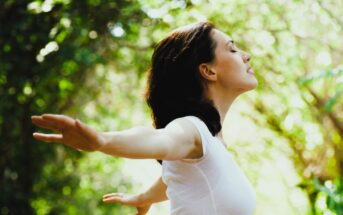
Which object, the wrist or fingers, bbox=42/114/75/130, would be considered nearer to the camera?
fingers, bbox=42/114/75/130

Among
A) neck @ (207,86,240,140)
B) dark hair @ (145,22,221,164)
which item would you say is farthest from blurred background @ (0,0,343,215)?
dark hair @ (145,22,221,164)

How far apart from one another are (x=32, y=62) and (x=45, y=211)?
2679mm

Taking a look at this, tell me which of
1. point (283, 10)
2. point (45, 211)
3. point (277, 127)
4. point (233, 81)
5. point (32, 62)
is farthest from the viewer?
point (277, 127)

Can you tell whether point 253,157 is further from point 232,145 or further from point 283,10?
point 283,10

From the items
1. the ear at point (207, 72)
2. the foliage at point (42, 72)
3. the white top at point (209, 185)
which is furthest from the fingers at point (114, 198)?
the foliage at point (42, 72)

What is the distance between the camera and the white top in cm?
163

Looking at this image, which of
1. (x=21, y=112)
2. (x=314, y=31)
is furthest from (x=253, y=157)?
(x=21, y=112)

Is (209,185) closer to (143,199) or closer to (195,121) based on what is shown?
(195,121)

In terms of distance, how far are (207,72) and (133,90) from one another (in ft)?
23.7

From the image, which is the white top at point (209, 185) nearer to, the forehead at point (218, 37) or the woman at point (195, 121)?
the woman at point (195, 121)

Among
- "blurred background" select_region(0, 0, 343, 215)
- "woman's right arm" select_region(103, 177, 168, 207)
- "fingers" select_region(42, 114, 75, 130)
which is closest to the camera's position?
"fingers" select_region(42, 114, 75, 130)

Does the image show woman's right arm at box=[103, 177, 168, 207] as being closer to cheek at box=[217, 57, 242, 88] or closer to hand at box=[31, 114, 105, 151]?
cheek at box=[217, 57, 242, 88]

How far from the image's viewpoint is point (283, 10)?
6.59 m

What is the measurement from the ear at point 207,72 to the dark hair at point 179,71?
0.5 inches
